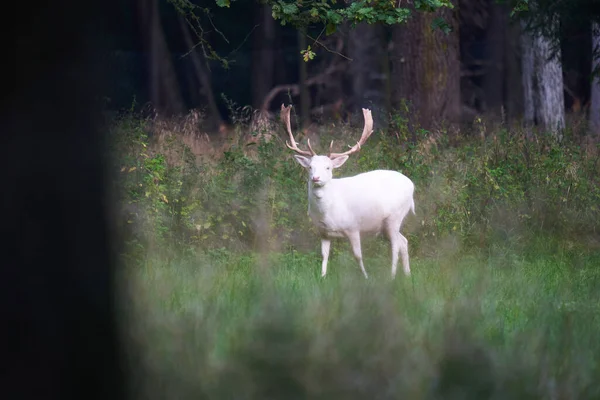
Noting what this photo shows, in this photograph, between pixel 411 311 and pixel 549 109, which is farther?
pixel 549 109

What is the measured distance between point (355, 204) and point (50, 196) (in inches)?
240

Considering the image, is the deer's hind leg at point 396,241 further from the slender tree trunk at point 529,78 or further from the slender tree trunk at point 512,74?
the slender tree trunk at point 512,74

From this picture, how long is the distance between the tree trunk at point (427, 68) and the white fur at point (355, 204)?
560 cm

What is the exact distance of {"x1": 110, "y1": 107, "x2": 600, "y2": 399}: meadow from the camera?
4844 mm

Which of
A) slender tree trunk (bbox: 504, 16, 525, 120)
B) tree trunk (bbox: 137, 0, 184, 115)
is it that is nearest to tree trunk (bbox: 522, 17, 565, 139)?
slender tree trunk (bbox: 504, 16, 525, 120)

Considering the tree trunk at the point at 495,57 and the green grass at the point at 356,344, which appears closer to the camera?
the green grass at the point at 356,344

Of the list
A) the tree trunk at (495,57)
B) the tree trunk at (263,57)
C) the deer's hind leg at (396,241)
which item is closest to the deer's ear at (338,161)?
the deer's hind leg at (396,241)

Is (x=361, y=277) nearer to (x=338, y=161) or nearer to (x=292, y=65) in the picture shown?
(x=338, y=161)

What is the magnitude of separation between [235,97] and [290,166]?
23164 millimetres

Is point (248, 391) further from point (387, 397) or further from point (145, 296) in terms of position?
point (145, 296)

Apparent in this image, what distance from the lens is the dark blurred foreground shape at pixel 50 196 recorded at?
4.08 m

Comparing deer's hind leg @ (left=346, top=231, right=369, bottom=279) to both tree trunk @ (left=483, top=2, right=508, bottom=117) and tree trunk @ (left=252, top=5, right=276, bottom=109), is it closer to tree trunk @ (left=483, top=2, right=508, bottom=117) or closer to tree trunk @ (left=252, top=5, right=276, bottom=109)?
tree trunk @ (left=252, top=5, right=276, bottom=109)

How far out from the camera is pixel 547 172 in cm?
1227

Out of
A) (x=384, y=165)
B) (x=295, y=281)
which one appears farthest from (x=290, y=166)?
(x=295, y=281)
